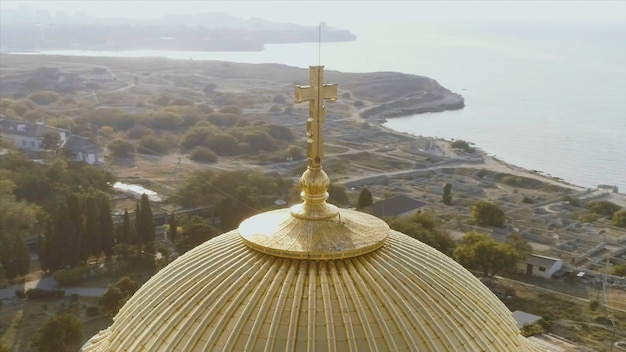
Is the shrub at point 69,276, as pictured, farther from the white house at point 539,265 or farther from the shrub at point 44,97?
the shrub at point 44,97

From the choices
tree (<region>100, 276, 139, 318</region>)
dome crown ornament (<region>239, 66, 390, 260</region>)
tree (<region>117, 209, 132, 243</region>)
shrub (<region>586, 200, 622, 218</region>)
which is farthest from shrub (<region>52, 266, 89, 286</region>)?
shrub (<region>586, 200, 622, 218</region>)

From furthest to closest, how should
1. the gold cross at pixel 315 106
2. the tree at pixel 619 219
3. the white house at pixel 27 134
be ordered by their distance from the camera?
the white house at pixel 27 134 → the tree at pixel 619 219 → the gold cross at pixel 315 106

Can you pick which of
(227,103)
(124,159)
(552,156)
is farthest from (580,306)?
(227,103)

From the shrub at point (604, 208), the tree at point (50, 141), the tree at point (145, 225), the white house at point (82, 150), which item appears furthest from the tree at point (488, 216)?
the tree at point (50, 141)

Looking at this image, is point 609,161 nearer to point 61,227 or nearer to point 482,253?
point 482,253

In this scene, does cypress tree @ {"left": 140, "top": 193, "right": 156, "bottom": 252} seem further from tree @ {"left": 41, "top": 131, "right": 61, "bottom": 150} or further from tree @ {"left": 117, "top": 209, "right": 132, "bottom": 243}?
tree @ {"left": 41, "top": 131, "right": 61, "bottom": 150}

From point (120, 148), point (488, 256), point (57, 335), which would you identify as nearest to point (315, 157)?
point (57, 335)
